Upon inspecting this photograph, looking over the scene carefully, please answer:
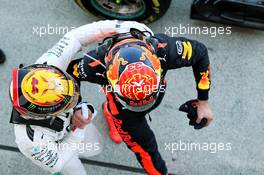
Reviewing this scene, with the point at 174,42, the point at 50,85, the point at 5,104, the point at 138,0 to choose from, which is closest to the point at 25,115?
the point at 50,85

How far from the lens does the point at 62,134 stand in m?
2.60

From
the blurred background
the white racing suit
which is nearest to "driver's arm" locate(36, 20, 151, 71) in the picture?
the white racing suit

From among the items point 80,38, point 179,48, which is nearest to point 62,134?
point 80,38

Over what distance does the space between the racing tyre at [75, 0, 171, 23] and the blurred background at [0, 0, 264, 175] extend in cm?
16

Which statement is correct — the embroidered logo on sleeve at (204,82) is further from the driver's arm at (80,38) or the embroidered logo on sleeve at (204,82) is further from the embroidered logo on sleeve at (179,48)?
the driver's arm at (80,38)

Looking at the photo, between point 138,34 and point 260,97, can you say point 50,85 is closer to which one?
point 138,34

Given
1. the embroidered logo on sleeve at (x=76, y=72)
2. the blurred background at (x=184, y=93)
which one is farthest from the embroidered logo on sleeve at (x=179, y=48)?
the blurred background at (x=184, y=93)

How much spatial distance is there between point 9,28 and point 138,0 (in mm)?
1076

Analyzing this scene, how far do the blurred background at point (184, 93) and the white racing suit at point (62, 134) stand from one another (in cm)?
65

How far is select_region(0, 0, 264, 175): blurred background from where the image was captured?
3.34m

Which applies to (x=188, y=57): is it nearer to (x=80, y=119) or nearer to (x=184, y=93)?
(x=80, y=119)

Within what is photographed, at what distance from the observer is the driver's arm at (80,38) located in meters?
2.62

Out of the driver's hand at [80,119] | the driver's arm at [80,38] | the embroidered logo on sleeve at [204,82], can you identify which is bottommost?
the driver's hand at [80,119]

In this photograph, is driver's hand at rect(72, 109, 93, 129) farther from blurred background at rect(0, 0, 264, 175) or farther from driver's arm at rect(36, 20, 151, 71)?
blurred background at rect(0, 0, 264, 175)
